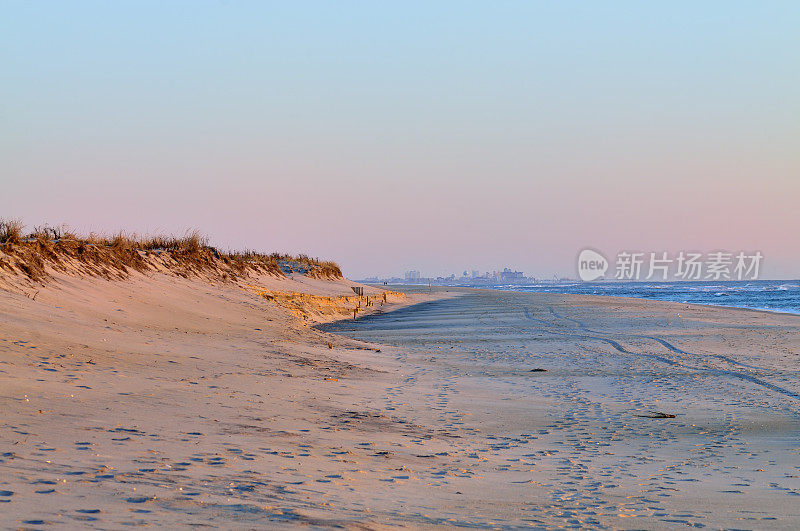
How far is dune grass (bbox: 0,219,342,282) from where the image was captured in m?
14.6

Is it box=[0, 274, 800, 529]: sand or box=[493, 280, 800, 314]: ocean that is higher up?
box=[493, 280, 800, 314]: ocean

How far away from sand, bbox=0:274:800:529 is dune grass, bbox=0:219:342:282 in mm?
842

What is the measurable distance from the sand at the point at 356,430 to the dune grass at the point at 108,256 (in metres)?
0.84

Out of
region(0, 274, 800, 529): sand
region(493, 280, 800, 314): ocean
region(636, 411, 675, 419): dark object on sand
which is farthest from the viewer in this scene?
region(493, 280, 800, 314): ocean

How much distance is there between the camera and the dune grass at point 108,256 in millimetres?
14586

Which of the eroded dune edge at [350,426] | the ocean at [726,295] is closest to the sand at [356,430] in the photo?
the eroded dune edge at [350,426]

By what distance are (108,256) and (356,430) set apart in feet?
45.5

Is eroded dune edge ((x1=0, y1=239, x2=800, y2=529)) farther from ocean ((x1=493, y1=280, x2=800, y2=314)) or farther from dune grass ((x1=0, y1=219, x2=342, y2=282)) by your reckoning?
ocean ((x1=493, y1=280, x2=800, y2=314))

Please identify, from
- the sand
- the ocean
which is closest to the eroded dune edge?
the sand

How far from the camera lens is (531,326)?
25656mm

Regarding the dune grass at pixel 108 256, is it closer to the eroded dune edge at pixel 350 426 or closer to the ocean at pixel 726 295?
the eroded dune edge at pixel 350 426

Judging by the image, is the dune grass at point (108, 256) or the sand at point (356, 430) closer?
the sand at point (356, 430)

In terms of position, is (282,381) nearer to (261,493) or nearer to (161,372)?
(161,372)

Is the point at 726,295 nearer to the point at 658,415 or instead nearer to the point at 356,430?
the point at 658,415
